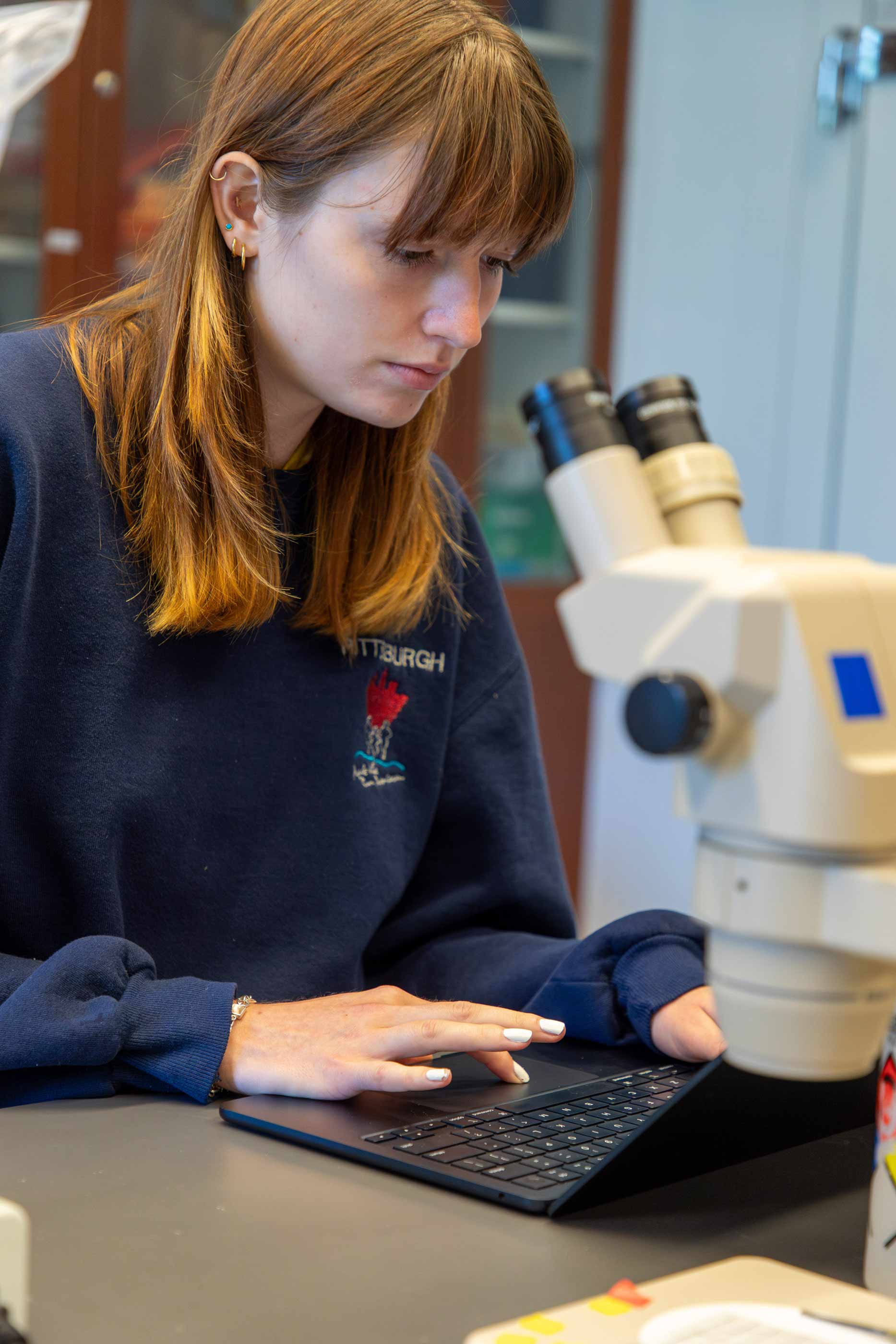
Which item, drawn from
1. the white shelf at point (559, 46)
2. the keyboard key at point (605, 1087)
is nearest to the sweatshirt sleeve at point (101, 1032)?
the keyboard key at point (605, 1087)

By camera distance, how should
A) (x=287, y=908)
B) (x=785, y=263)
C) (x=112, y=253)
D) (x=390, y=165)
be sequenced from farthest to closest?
(x=785, y=263) < (x=112, y=253) < (x=287, y=908) < (x=390, y=165)

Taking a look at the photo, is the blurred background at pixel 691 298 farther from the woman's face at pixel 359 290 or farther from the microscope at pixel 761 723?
the microscope at pixel 761 723

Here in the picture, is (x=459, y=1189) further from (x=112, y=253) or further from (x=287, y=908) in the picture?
(x=112, y=253)

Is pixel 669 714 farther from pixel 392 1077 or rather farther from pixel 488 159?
pixel 488 159

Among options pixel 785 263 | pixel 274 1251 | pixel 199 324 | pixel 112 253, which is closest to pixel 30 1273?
pixel 274 1251

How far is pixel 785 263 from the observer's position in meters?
3.19

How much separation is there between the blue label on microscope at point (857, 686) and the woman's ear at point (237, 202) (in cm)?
76

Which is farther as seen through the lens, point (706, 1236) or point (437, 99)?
point (437, 99)

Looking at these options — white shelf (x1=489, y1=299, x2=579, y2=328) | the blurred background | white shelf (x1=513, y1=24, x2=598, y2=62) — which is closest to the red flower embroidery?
the blurred background

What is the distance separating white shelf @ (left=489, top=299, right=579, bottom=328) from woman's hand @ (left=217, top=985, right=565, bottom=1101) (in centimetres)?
244

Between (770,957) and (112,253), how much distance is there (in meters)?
2.36

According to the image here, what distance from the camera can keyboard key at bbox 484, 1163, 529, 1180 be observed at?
2.56ft

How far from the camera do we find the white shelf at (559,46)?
126 inches

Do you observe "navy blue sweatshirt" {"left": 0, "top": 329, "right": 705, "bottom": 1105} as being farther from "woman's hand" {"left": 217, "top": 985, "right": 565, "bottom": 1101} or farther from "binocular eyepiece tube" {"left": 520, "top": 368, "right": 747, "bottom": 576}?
"binocular eyepiece tube" {"left": 520, "top": 368, "right": 747, "bottom": 576}
